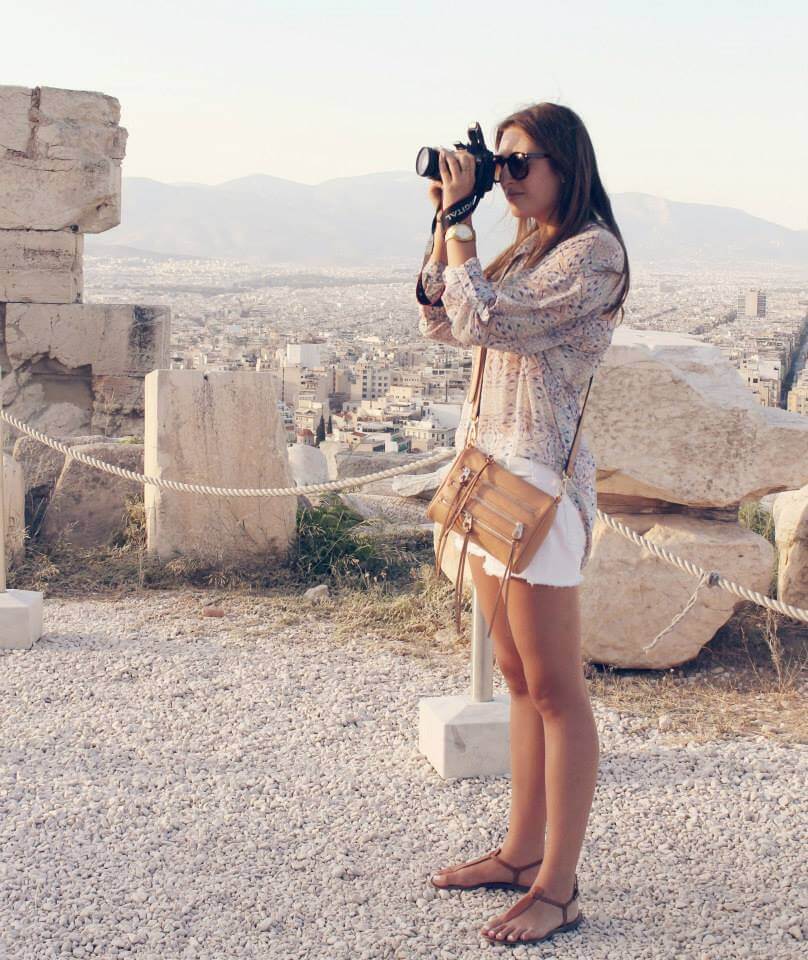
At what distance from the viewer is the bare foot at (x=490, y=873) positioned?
279 centimetres

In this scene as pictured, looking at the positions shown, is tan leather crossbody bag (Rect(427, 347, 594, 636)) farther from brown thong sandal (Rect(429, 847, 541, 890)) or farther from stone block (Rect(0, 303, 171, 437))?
stone block (Rect(0, 303, 171, 437))

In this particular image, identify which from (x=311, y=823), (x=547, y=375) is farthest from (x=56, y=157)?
(x=547, y=375)

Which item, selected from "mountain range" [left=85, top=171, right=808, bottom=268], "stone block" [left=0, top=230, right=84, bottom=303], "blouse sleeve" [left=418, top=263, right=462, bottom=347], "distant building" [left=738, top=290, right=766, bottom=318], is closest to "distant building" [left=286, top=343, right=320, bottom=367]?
"stone block" [left=0, top=230, right=84, bottom=303]

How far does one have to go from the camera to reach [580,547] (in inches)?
98.5

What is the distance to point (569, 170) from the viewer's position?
2.47 m

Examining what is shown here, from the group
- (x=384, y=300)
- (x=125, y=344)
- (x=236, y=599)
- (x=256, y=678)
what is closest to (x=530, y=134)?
(x=256, y=678)

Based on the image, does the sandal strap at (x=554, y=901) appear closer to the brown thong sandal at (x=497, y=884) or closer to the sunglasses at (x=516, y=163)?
the brown thong sandal at (x=497, y=884)

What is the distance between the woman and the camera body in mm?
23

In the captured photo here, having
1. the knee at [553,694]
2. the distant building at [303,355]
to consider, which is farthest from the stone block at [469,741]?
the distant building at [303,355]

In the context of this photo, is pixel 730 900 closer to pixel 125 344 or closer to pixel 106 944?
pixel 106 944

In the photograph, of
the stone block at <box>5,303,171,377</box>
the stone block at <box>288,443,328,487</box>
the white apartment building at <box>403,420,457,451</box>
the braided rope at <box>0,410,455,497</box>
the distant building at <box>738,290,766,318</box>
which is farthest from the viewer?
the distant building at <box>738,290,766,318</box>

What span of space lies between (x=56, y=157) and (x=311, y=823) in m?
6.79

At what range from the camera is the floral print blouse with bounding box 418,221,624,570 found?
2361 millimetres

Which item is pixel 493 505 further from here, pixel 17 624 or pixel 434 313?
pixel 17 624
